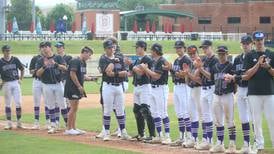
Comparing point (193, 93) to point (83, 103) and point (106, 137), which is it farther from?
point (83, 103)

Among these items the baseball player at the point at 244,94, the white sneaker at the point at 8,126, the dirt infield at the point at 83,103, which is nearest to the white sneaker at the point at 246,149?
the baseball player at the point at 244,94

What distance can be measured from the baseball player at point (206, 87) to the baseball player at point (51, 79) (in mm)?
4897

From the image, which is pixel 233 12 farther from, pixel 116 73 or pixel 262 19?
pixel 116 73

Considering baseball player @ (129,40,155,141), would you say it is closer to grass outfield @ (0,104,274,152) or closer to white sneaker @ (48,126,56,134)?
grass outfield @ (0,104,274,152)

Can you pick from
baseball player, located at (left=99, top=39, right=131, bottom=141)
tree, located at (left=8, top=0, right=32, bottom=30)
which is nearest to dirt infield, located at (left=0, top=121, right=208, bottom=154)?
baseball player, located at (left=99, top=39, right=131, bottom=141)

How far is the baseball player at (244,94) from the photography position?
12.3m

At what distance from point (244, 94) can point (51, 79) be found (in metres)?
6.11

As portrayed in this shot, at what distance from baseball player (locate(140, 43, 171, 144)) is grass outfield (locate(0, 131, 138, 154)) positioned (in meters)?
1.73

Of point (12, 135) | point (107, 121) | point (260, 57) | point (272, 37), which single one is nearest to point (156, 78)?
point (107, 121)

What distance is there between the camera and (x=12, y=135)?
1532 centimetres

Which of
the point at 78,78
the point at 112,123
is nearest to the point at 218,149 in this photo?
the point at 78,78

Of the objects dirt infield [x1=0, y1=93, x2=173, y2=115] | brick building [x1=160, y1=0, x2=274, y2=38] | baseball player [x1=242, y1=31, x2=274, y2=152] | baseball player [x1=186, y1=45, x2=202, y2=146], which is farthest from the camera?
brick building [x1=160, y1=0, x2=274, y2=38]

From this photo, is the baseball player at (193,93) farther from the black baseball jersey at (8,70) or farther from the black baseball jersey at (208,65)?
the black baseball jersey at (8,70)

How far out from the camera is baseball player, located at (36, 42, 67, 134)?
16423 mm
